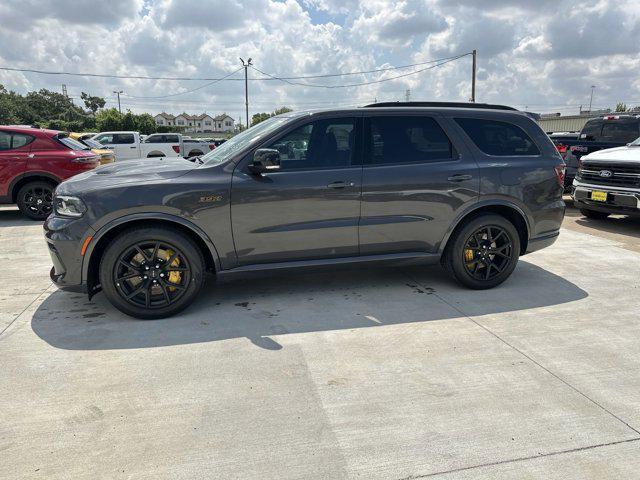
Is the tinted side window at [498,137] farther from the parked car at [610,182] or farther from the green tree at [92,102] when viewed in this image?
the green tree at [92,102]

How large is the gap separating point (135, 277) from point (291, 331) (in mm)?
1400

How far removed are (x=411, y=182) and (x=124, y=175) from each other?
101 inches

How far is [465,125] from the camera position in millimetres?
4703

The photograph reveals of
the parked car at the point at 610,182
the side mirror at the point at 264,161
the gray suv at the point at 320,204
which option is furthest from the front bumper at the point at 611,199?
the side mirror at the point at 264,161

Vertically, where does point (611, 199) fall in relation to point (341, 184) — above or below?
below

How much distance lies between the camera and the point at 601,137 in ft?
35.7

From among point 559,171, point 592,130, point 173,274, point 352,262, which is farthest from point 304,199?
point 592,130

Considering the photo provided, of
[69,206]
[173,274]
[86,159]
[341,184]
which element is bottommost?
[173,274]

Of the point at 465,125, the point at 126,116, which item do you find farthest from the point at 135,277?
the point at 126,116

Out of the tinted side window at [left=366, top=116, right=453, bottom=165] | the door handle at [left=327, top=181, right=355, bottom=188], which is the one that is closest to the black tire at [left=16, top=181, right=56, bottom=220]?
the door handle at [left=327, top=181, right=355, bottom=188]

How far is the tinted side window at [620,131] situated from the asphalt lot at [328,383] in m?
6.79

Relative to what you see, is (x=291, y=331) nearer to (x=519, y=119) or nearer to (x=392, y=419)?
(x=392, y=419)

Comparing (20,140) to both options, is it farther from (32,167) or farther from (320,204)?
(320,204)

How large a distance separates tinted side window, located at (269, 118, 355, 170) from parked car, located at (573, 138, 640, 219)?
5.71 m
